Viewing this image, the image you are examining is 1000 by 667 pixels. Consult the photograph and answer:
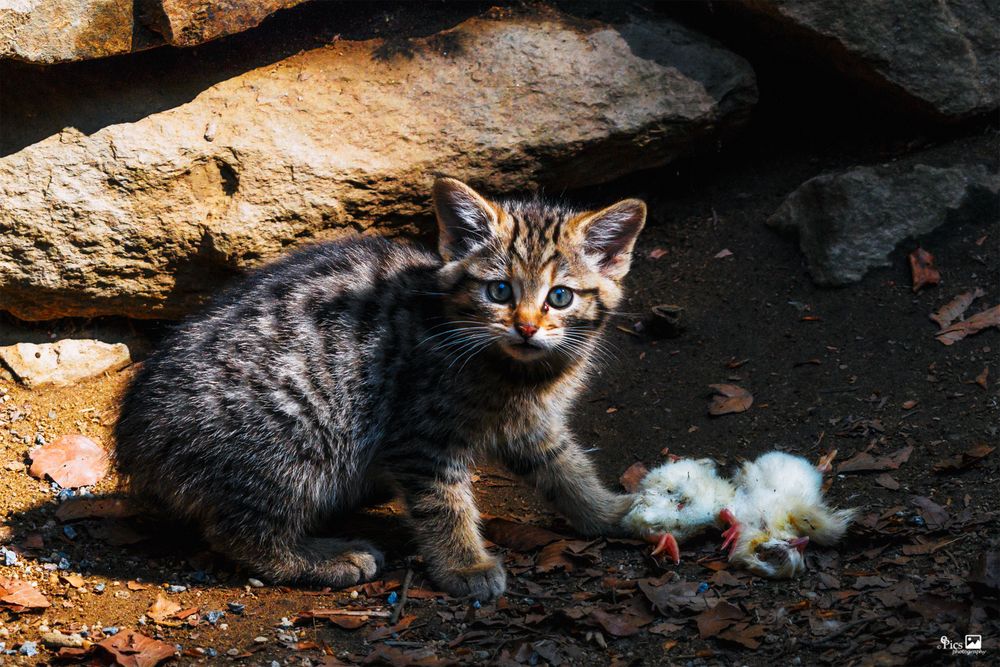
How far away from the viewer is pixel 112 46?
4836 mm

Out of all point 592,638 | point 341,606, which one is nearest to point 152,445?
point 341,606

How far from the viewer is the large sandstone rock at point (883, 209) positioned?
558 centimetres

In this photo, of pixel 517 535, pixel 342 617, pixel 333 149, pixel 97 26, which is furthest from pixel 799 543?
pixel 97 26

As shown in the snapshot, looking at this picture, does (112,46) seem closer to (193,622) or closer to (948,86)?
(193,622)

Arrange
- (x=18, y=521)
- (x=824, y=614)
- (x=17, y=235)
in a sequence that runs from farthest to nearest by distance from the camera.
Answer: (x=17, y=235), (x=18, y=521), (x=824, y=614)

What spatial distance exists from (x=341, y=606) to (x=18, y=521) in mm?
1669

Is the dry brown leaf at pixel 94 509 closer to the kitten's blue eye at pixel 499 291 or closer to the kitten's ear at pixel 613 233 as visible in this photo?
the kitten's blue eye at pixel 499 291

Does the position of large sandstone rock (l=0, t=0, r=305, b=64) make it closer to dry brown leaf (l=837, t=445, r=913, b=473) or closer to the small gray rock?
the small gray rock

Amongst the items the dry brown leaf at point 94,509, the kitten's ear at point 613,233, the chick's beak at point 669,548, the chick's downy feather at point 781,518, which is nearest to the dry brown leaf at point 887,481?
the chick's downy feather at point 781,518

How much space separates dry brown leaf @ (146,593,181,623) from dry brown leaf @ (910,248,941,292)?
409 centimetres

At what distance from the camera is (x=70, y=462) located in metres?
5.04

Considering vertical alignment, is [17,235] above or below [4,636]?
above

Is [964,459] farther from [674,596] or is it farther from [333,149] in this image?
[333,149]

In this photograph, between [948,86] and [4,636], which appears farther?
[948,86]
